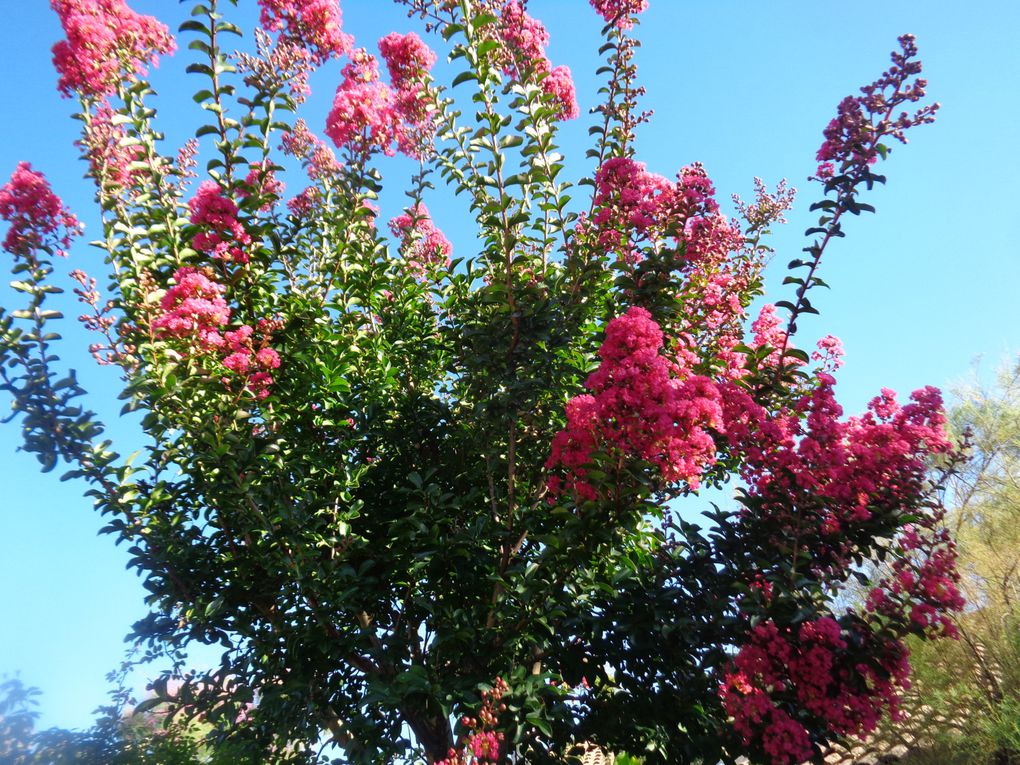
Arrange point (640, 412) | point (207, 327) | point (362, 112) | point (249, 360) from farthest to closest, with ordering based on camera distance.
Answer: point (362, 112) → point (249, 360) → point (207, 327) → point (640, 412)

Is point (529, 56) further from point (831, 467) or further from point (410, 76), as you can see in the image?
point (831, 467)

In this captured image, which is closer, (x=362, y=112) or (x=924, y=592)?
(x=924, y=592)

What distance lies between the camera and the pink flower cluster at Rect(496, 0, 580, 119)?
3768mm

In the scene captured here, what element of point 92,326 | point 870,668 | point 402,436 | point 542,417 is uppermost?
point 92,326

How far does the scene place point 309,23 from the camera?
151 inches

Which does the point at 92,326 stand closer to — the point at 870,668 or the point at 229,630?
the point at 229,630

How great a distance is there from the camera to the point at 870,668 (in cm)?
315

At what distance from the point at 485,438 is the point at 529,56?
7.67ft

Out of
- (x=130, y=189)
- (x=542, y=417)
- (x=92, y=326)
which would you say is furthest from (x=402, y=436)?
(x=130, y=189)

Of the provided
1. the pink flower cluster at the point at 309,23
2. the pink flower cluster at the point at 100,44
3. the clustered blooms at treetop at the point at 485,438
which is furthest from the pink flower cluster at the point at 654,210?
the pink flower cluster at the point at 100,44

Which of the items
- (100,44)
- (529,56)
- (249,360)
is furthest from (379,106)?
(249,360)

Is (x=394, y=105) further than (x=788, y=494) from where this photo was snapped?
Yes

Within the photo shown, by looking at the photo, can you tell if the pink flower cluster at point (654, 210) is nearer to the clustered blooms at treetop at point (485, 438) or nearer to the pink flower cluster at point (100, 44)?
the clustered blooms at treetop at point (485, 438)

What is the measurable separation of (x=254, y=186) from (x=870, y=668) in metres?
4.25
